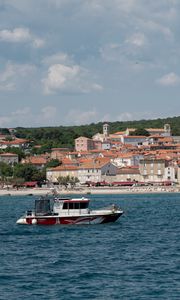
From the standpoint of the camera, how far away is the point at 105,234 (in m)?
61.9

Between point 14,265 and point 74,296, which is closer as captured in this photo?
point 74,296

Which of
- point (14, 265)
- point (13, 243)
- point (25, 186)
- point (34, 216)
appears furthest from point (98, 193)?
point (14, 265)

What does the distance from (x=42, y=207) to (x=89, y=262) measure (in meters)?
24.2

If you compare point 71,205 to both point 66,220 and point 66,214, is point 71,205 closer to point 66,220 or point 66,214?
point 66,214

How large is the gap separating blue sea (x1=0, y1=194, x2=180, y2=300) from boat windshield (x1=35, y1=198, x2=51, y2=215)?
1574 mm

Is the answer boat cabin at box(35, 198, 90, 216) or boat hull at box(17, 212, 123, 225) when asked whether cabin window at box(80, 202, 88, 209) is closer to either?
boat cabin at box(35, 198, 90, 216)

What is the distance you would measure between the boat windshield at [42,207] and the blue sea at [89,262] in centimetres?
157

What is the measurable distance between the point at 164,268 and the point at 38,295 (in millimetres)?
8396

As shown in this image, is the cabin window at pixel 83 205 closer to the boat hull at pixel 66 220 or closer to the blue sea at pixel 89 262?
the boat hull at pixel 66 220

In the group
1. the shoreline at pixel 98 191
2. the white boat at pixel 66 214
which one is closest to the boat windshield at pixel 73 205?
the white boat at pixel 66 214

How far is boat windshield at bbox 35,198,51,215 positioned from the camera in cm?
6969

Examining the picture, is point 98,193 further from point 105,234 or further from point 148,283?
point 148,283

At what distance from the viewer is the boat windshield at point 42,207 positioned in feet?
229

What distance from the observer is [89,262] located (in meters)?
45.9
